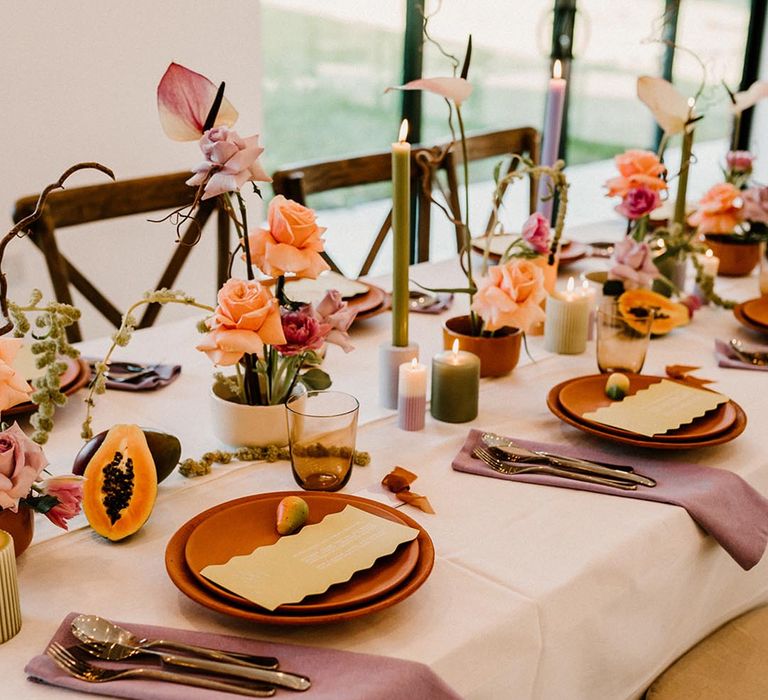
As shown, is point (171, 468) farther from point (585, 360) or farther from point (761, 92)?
point (761, 92)

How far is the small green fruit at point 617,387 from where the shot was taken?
1.40 meters

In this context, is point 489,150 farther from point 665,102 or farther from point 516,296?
point 516,296

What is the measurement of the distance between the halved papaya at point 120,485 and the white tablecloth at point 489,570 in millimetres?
23

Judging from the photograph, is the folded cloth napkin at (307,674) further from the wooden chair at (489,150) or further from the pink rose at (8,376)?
the wooden chair at (489,150)

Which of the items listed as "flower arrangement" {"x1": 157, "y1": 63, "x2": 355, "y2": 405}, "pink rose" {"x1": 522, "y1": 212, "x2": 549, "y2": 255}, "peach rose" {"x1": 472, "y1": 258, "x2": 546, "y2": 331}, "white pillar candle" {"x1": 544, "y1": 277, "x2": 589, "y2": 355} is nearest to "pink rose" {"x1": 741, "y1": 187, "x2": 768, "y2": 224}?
"white pillar candle" {"x1": 544, "y1": 277, "x2": 589, "y2": 355}

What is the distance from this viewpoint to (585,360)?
1.62 meters

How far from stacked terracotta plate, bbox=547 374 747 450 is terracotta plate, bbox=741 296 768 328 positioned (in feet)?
1.25

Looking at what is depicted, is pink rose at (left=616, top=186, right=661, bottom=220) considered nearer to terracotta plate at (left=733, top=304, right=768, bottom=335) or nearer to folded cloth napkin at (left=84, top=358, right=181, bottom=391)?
terracotta plate at (left=733, top=304, right=768, bottom=335)

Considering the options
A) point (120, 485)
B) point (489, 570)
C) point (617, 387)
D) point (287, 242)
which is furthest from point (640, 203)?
point (120, 485)

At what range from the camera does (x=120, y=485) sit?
3.43ft

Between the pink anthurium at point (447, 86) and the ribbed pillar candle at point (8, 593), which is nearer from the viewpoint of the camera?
the ribbed pillar candle at point (8, 593)

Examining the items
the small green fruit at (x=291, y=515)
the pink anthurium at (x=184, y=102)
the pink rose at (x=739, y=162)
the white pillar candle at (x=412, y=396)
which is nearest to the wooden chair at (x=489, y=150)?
the pink rose at (x=739, y=162)

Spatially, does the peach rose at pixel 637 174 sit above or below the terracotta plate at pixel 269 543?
above

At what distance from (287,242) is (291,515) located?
32cm
